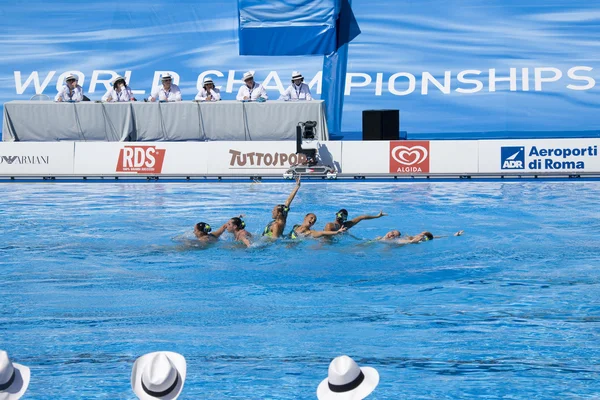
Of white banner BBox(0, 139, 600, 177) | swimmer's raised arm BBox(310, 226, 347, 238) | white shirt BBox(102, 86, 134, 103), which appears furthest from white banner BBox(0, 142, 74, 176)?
swimmer's raised arm BBox(310, 226, 347, 238)

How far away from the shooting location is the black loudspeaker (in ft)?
63.8

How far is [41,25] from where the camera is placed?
86.4 ft

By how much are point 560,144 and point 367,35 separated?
835cm

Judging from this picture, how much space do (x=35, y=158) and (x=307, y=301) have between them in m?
12.7

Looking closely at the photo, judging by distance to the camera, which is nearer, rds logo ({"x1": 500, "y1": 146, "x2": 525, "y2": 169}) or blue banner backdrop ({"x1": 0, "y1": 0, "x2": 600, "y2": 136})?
rds logo ({"x1": 500, "y1": 146, "x2": 525, "y2": 169})

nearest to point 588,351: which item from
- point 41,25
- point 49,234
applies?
point 49,234

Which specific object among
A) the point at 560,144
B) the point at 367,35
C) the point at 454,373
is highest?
the point at 367,35

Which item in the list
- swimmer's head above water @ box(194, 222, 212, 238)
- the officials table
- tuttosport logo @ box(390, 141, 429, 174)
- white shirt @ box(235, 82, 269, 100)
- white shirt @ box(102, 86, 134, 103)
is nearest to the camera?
swimmer's head above water @ box(194, 222, 212, 238)

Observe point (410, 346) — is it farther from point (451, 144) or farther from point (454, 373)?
point (451, 144)

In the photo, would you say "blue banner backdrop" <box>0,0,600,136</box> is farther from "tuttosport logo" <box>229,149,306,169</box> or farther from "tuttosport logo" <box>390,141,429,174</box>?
"tuttosport logo" <box>229,149,306,169</box>

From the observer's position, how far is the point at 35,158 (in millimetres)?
19781

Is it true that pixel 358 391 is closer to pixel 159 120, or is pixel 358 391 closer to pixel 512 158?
pixel 512 158

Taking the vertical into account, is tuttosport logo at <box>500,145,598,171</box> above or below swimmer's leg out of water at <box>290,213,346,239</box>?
above

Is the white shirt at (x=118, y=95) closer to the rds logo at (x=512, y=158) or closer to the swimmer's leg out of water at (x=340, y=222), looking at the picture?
the rds logo at (x=512, y=158)
